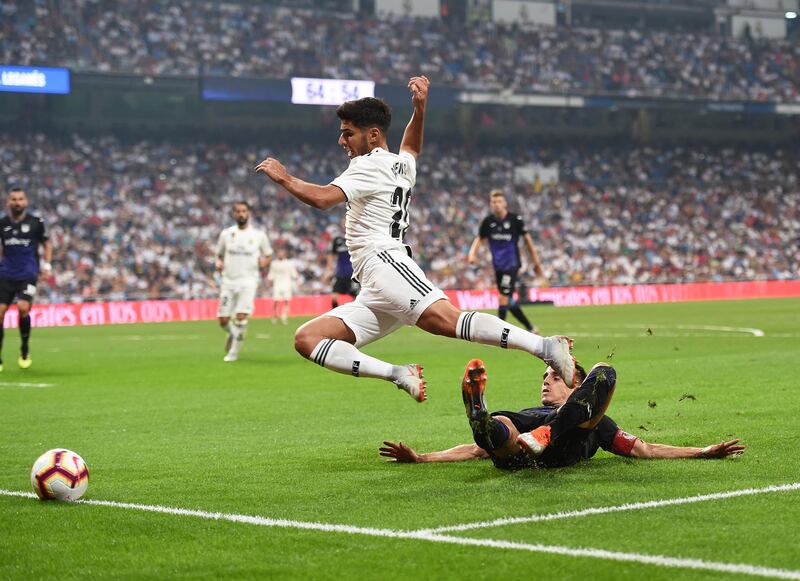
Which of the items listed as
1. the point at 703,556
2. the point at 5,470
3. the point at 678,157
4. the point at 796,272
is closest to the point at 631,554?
the point at 703,556

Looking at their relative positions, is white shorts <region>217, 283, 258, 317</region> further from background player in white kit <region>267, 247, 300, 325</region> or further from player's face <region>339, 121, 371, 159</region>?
background player in white kit <region>267, 247, 300, 325</region>

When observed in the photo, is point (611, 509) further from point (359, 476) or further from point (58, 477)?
point (58, 477)

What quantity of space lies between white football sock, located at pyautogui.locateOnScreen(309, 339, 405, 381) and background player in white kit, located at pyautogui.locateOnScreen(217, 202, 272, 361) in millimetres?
11427

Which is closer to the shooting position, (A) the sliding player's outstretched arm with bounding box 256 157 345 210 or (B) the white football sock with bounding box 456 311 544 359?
(A) the sliding player's outstretched arm with bounding box 256 157 345 210

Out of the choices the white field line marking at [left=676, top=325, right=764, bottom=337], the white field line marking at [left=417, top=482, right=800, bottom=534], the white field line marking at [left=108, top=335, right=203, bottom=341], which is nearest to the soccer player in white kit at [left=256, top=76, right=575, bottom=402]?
the white field line marking at [left=417, top=482, right=800, bottom=534]

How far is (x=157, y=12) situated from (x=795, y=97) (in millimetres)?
30205

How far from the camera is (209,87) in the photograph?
45875mm

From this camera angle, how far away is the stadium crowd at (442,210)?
41719mm

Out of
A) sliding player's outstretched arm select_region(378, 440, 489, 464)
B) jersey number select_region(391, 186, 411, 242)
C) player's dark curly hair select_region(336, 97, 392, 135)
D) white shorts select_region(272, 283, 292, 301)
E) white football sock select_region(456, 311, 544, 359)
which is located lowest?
white shorts select_region(272, 283, 292, 301)

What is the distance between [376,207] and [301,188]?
0.92 meters

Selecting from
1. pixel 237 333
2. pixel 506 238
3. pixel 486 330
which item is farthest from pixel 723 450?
pixel 506 238

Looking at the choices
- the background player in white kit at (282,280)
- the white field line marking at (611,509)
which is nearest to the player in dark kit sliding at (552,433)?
the white field line marking at (611,509)

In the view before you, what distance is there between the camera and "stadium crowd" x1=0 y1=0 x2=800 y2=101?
4447 cm

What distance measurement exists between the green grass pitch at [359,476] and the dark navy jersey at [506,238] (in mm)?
4508
